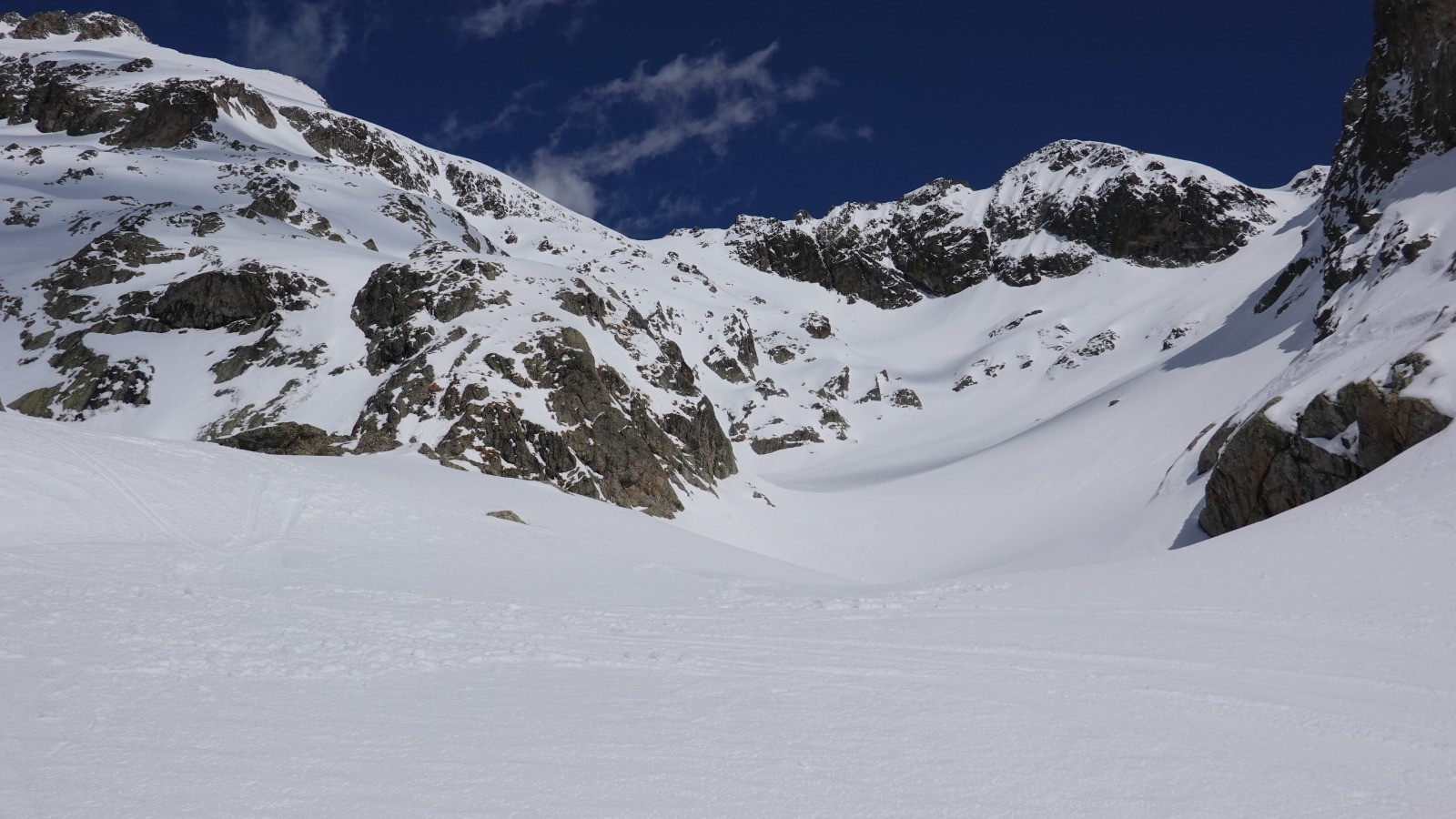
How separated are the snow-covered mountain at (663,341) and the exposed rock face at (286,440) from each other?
13cm

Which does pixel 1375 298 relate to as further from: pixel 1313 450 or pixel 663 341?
pixel 663 341

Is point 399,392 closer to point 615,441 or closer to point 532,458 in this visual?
point 532,458

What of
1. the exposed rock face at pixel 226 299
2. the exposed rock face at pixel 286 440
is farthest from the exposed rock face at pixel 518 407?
the exposed rock face at pixel 226 299

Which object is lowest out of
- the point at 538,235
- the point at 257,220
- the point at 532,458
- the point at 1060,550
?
the point at 1060,550

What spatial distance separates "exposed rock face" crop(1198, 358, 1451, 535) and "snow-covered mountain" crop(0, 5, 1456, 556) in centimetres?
5

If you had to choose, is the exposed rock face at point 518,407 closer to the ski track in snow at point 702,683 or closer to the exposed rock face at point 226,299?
the exposed rock face at point 226,299

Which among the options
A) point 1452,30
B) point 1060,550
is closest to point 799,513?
point 1060,550

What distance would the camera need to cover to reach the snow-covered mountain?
984 inches

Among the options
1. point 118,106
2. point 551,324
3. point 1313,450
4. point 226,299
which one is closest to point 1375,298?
point 1313,450

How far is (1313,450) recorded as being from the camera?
15.7 metres

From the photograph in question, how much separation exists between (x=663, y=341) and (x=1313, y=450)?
148ft

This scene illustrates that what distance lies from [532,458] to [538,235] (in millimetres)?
82487

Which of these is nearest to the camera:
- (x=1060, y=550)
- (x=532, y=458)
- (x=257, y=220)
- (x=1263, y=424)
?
(x=1263, y=424)

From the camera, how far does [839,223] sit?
136m
